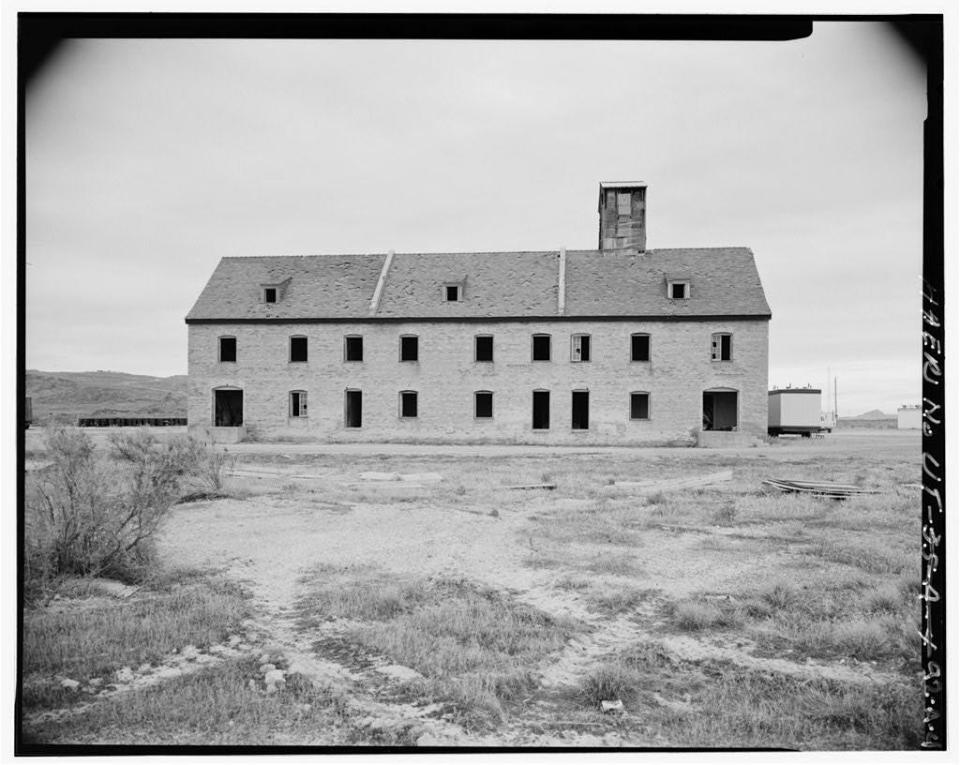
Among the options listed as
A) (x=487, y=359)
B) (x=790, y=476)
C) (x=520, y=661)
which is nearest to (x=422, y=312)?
(x=487, y=359)

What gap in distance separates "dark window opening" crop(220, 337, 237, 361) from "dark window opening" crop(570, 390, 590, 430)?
37.5 ft

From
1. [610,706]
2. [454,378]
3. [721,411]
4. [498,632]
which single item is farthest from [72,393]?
[721,411]

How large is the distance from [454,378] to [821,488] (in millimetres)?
12032

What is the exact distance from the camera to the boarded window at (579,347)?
1884 centimetres

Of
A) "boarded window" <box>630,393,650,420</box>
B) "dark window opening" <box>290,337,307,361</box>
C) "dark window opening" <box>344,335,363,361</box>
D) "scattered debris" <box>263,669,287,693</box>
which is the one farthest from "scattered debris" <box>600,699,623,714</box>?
"dark window opening" <box>290,337,307,361</box>

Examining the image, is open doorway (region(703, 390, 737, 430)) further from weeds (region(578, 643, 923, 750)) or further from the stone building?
weeds (region(578, 643, 923, 750))

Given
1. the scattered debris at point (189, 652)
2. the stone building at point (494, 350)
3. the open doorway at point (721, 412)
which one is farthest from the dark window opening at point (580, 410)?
the scattered debris at point (189, 652)

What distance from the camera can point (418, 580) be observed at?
5.08 m

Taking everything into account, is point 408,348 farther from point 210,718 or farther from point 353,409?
point 210,718

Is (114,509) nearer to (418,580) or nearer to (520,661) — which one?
(418,580)

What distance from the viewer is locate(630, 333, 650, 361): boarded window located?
18.6 metres

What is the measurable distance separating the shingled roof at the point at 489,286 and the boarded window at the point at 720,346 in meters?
0.75

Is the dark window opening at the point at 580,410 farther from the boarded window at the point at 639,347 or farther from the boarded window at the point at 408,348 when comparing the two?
the boarded window at the point at 408,348

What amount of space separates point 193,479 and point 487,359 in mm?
11810
